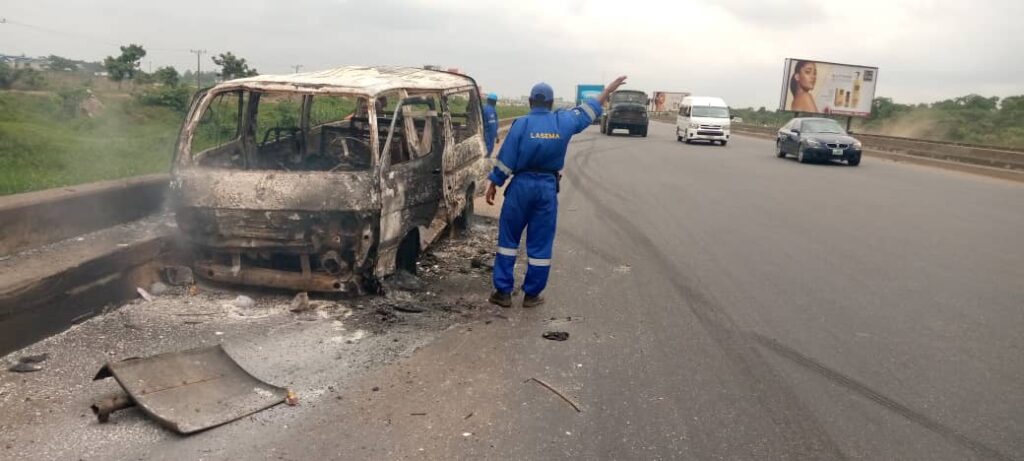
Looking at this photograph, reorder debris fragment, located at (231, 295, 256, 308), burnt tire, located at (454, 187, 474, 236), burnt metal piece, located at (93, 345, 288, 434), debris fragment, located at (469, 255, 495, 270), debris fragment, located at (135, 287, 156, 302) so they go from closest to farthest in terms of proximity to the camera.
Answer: burnt metal piece, located at (93, 345, 288, 434) < debris fragment, located at (231, 295, 256, 308) < debris fragment, located at (135, 287, 156, 302) < debris fragment, located at (469, 255, 495, 270) < burnt tire, located at (454, 187, 474, 236)

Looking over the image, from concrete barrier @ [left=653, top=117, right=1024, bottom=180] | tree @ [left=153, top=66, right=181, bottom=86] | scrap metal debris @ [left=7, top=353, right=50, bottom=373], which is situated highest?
tree @ [left=153, top=66, right=181, bottom=86]

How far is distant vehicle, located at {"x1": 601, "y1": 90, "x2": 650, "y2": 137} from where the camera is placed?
1459 inches

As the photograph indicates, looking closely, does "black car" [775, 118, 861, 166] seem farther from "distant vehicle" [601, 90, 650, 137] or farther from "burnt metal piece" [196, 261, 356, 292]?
"burnt metal piece" [196, 261, 356, 292]

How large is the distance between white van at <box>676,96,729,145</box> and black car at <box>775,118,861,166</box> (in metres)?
7.09

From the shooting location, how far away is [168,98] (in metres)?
19.7

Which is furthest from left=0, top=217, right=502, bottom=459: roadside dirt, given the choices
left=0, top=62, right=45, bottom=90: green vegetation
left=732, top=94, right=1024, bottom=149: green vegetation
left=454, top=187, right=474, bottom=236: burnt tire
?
left=732, top=94, right=1024, bottom=149: green vegetation

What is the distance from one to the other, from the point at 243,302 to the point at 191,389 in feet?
5.84

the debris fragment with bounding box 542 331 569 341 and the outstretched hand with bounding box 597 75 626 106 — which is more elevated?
the outstretched hand with bounding box 597 75 626 106

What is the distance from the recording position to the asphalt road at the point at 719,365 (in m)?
3.65

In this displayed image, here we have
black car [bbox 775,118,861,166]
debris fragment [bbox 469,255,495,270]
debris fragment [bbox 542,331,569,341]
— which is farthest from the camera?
black car [bbox 775,118,861,166]

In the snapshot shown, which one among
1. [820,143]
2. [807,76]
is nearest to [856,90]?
[807,76]

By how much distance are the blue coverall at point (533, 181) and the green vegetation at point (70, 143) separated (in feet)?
15.0

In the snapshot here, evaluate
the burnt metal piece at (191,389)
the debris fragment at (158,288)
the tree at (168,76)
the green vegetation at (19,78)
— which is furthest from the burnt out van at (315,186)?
the green vegetation at (19,78)

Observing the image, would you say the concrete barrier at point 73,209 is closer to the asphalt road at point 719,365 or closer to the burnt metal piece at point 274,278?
the burnt metal piece at point 274,278
